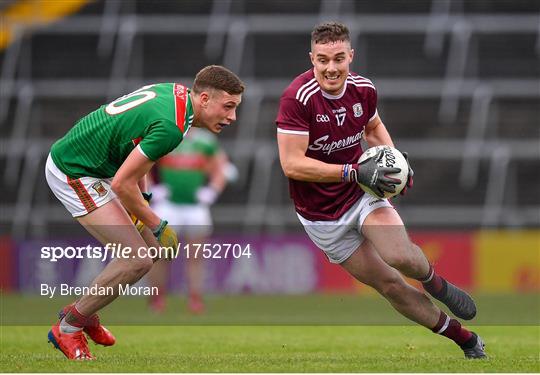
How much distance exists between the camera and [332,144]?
7547 millimetres

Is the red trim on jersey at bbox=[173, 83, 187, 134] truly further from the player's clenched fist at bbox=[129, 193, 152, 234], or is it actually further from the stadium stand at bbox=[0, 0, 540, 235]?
the stadium stand at bbox=[0, 0, 540, 235]

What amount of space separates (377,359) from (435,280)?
0.63 metres

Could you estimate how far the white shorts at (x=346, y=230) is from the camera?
24.6 feet

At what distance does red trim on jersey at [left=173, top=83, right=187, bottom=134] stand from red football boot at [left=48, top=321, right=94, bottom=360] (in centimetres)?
148

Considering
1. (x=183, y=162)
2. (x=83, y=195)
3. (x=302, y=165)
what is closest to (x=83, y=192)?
(x=83, y=195)

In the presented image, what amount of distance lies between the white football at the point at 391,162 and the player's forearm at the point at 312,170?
178 millimetres

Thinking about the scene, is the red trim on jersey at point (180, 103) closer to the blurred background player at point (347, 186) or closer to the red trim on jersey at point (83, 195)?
the blurred background player at point (347, 186)

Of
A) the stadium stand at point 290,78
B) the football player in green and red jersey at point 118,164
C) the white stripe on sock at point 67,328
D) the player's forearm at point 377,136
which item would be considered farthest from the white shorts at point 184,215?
the white stripe on sock at point 67,328

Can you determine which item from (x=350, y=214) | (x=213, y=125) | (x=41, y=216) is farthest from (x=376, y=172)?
(x=41, y=216)

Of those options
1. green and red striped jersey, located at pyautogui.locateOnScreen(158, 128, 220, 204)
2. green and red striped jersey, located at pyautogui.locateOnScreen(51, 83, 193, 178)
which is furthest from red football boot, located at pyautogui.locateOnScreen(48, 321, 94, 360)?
green and red striped jersey, located at pyautogui.locateOnScreen(158, 128, 220, 204)

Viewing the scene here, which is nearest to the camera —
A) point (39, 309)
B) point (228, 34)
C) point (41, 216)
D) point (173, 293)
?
point (39, 309)

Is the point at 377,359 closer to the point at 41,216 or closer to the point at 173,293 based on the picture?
the point at 173,293

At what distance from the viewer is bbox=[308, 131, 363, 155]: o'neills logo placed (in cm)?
751

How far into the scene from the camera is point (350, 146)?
7.64 m
